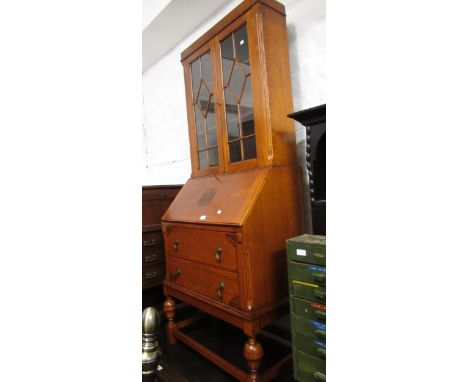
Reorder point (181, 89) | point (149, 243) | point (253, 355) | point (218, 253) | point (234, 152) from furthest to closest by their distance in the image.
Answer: point (181, 89)
point (149, 243)
point (234, 152)
point (218, 253)
point (253, 355)

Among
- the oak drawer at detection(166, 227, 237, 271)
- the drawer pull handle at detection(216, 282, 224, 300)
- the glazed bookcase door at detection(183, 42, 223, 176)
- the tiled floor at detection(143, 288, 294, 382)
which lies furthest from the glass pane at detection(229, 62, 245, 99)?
the tiled floor at detection(143, 288, 294, 382)

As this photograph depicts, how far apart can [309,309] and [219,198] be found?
817 millimetres

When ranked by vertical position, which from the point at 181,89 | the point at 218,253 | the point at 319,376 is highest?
the point at 181,89

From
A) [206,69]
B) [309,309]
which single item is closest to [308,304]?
[309,309]

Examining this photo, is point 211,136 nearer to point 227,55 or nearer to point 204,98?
point 204,98

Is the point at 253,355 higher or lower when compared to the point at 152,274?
lower

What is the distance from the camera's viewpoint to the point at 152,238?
2525 mm

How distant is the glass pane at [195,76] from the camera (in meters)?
2.29

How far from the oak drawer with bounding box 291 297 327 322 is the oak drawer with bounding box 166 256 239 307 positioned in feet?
1.07

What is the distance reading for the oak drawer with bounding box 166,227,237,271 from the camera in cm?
166
